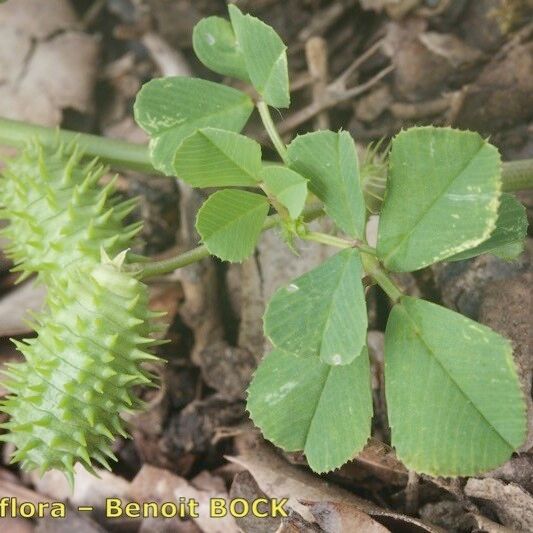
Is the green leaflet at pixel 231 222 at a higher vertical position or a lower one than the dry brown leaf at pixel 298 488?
higher

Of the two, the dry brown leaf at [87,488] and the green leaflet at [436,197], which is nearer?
the green leaflet at [436,197]

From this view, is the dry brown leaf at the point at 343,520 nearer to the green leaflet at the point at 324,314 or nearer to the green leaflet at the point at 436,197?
the green leaflet at the point at 324,314

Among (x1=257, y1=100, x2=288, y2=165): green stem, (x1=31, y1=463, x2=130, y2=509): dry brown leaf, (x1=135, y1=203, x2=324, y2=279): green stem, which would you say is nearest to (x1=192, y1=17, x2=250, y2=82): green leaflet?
(x1=257, y1=100, x2=288, y2=165): green stem

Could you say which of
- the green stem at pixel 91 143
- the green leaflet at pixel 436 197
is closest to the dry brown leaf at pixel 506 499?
the green leaflet at pixel 436 197

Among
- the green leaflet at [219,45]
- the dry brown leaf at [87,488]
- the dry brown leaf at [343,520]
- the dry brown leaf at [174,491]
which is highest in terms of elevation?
the green leaflet at [219,45]

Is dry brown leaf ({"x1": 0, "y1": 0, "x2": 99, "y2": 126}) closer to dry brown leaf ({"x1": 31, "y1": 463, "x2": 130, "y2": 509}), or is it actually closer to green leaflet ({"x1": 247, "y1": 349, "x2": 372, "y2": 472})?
Result: dry brown leaf ({"x1": 31, "y1": 463, "x2": 130, "y2": 509})

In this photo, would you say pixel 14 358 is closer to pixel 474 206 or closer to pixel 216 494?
pixel 216 494
